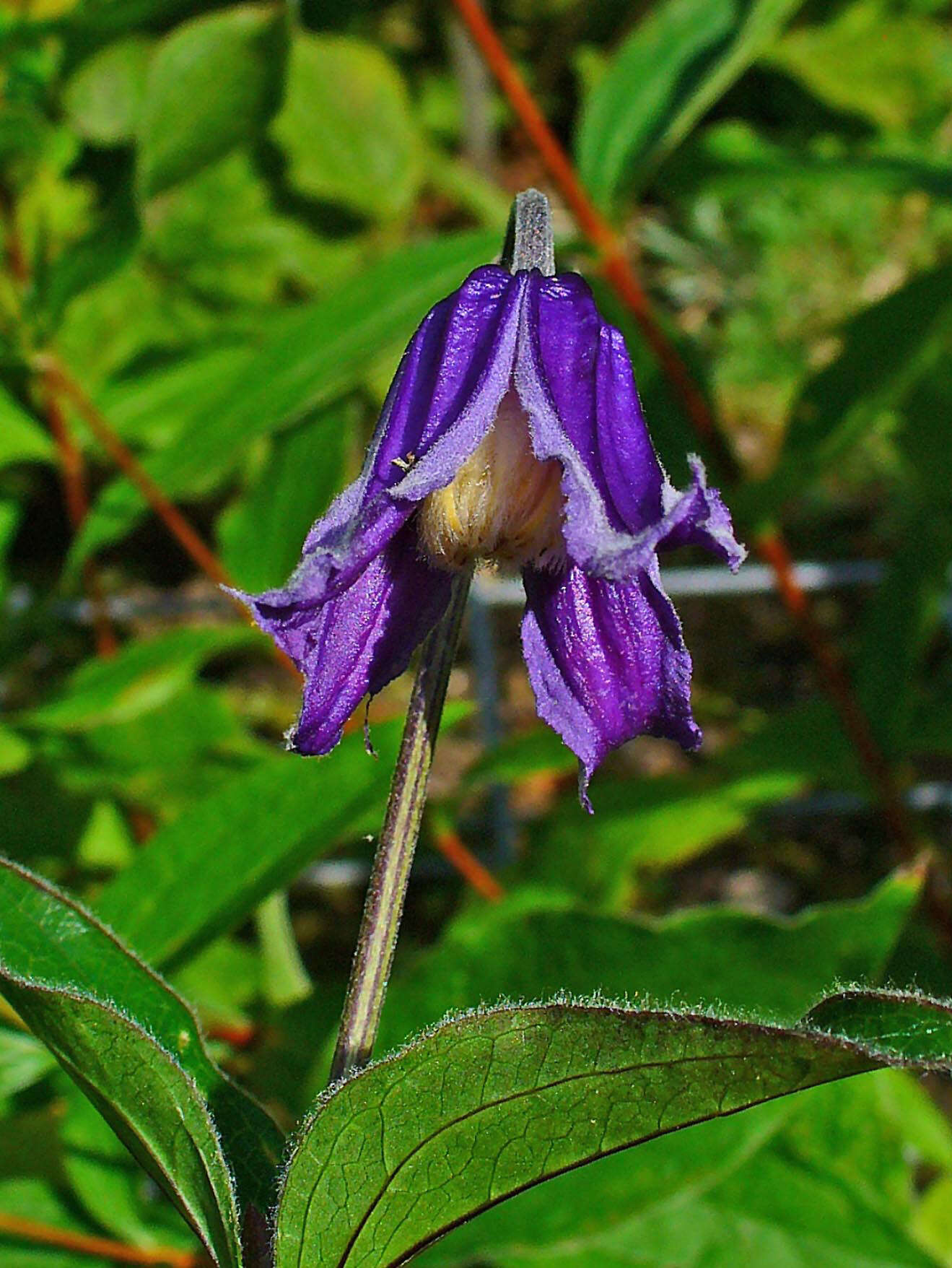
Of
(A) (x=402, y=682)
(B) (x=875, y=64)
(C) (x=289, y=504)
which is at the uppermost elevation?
(C) (x=289, y=504)

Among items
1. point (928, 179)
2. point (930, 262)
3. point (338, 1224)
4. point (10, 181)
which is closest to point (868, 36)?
point (930, 262)

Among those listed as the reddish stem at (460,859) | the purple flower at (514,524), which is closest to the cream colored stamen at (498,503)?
the purple flower at (514,524)

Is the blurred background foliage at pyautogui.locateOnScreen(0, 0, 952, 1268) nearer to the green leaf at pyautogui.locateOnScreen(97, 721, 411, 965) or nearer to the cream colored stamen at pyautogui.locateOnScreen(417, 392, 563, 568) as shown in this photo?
the green leaf at pyautogui.locateOnScreen(97, 721, 411, 965)

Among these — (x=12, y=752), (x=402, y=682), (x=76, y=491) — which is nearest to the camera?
(x=12, y=752)

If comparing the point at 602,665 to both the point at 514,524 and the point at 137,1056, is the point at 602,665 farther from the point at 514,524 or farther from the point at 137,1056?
the point at 137,1056

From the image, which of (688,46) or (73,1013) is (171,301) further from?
(73,1013)

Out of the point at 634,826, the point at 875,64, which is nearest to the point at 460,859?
the point at 634,826

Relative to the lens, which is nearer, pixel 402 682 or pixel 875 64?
pixel 402 682

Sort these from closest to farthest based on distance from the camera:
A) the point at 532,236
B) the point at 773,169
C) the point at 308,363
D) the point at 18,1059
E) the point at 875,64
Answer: the point at 532,236 < the point at 18,1059 < the point at 308,363 < the point at 773,169 < the point at 875,64
